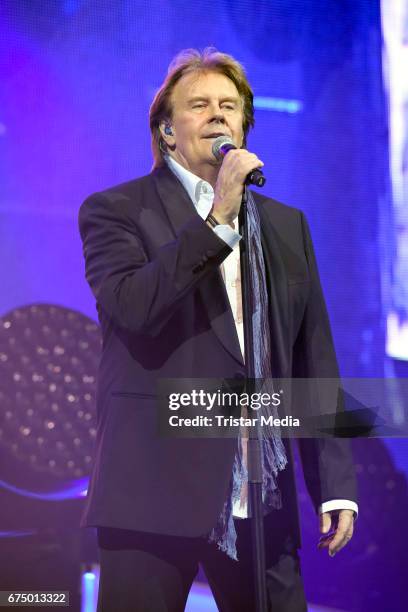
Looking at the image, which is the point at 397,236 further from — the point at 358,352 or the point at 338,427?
the point at 338,427

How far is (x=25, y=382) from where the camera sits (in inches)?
100.0

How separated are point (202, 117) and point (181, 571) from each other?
1.05 meters

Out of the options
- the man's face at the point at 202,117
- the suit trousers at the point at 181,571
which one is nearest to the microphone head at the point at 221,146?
the man's face at the point at 202,117

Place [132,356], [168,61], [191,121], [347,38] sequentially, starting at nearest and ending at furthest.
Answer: [132,356] < [191,121] < [168,61] < [347,38]

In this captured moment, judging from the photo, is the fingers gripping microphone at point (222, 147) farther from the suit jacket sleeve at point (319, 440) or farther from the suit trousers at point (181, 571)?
the suit trousers at point (181, 571)

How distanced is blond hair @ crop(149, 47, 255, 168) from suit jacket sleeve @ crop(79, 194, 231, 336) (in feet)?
1.14

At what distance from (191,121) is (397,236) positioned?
0.98 m

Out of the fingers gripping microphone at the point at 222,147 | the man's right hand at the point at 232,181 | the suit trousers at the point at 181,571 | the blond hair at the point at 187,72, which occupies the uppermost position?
the blond hair at the point at 187,72

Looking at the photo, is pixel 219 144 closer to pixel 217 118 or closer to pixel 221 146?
pixel 221 146

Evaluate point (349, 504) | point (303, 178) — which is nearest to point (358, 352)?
point (303, 178)

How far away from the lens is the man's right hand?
170 centimetres

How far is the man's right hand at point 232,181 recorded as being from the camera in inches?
66.9
